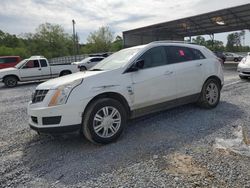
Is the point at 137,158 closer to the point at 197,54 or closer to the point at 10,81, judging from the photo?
the point at 197,54

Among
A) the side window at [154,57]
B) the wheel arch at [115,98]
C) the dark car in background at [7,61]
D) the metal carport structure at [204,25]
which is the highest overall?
the metal carport structure at [204,25]

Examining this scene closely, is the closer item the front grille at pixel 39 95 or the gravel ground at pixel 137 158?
the gravel ground at pixel 137 158

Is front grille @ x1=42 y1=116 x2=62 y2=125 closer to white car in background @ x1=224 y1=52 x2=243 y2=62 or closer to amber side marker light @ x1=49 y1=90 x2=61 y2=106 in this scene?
amber side marker light @ x1=49 y1=90 x2=61 y2=106

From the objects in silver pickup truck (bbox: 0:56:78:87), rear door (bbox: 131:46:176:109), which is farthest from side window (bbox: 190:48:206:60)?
silver pickup truck (bbox: 0:56:78:87)

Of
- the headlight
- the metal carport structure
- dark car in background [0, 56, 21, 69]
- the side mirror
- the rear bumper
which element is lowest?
the rear bumper

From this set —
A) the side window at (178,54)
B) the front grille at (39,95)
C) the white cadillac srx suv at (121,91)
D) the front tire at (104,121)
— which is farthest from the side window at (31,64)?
the front tire at (104,121)

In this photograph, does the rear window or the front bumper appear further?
the rear window

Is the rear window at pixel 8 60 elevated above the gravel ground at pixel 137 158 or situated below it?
above

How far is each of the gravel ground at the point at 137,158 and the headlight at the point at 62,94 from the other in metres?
0.85

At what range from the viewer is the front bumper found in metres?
3.40

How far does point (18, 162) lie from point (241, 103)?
5569 mm

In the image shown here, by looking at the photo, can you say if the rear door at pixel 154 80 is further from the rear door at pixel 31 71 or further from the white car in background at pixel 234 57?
the white car in background at pixel 234 57

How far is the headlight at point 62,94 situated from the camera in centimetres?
342

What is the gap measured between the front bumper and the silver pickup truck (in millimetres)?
10549
